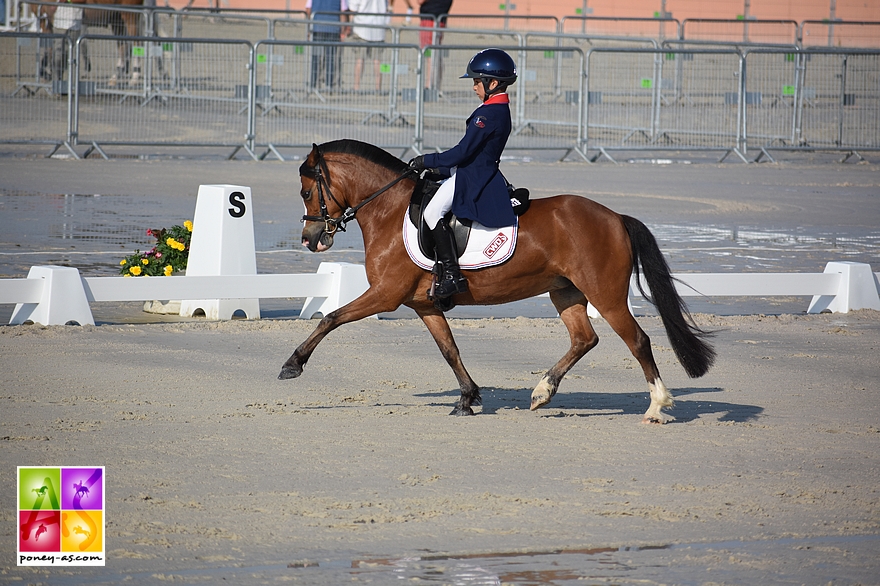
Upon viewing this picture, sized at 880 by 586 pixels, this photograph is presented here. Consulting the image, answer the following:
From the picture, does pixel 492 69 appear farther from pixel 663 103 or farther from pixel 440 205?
pixel 663 103

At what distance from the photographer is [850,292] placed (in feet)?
42.6

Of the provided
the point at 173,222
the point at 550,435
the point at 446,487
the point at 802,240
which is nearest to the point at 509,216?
the point at 550,435

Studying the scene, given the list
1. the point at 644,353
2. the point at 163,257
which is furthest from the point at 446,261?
the point at 163,257

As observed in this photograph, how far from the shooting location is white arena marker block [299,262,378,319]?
11.7 meters

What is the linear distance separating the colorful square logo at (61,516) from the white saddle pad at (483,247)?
2668mm

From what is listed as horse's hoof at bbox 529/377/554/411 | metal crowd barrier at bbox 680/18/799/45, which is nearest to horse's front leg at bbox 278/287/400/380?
horse's hoof at bbox 529/377/554/411

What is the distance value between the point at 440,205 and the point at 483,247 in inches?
15.1

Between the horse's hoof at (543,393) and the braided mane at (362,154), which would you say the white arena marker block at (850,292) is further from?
the braided mane at (362,154)

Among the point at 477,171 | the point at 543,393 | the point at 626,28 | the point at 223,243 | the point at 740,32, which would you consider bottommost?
the point at 543,393

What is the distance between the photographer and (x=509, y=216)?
26.3ft

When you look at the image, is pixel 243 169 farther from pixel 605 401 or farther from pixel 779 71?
pixel 605 401

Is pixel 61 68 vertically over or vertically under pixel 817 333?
over

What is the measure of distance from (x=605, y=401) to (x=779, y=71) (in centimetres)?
2068

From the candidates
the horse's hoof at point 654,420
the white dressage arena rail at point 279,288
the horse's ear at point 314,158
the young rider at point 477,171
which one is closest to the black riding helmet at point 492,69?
the young rider at point 477,171
